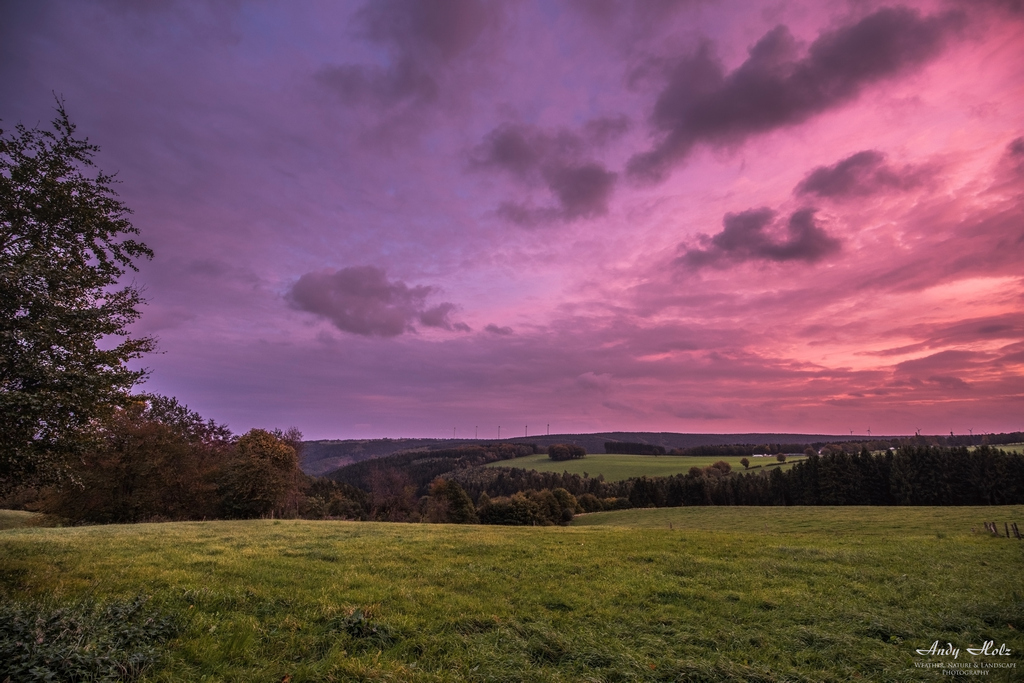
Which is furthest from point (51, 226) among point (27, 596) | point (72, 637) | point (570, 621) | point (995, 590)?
point (995, 590)

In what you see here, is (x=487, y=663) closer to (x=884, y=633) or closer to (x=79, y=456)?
(x=884, y=633)

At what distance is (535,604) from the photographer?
1095 cm

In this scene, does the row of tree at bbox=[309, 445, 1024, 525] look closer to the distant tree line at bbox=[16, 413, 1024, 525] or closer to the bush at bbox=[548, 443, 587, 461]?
the distant tree line at bbox=[16, 413, 1024, 525]

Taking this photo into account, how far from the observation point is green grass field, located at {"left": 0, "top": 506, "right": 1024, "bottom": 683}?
7445 mm

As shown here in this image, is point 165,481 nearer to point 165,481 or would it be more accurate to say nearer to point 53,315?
point 165,481

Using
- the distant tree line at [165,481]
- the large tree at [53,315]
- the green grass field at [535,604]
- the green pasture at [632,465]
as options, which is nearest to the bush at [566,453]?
the green pasture at [632,465]

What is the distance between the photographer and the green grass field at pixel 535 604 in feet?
24.4

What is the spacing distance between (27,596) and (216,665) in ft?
17.8

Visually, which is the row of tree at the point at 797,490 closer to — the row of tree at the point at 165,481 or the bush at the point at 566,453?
the row of tree at the point at 165,481

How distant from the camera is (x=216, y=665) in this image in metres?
6.82

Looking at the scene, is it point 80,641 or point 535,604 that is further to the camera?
point 535,604

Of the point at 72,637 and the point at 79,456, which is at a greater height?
the point at 79,456
